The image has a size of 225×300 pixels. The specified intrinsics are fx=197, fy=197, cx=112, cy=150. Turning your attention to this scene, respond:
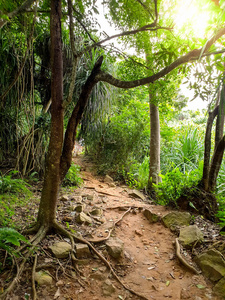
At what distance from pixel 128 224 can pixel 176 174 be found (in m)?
1.21

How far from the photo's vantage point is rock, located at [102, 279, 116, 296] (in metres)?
1.87

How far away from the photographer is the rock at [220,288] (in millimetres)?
1797

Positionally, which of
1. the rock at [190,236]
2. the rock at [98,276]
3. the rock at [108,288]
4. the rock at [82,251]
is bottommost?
the rock at [108,288]

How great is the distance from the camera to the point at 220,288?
5.99ft

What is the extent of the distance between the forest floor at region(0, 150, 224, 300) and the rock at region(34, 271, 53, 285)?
4 centimetres

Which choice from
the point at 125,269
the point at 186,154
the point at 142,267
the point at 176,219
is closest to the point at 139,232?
the point at 176,219

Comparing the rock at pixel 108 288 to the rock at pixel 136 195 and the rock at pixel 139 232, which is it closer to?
the rock at pixel 139 232

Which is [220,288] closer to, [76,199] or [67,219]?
[67,219]

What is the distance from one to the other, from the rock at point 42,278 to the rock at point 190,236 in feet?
5.57

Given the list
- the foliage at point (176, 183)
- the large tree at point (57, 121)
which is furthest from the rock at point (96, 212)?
the foliage at point (176, 183)

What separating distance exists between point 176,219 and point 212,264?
1033mm

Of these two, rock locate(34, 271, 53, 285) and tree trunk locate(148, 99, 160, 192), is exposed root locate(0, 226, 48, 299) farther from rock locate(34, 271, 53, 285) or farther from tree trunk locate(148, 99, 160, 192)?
tree trunk locate(148, 99, 160, 192)

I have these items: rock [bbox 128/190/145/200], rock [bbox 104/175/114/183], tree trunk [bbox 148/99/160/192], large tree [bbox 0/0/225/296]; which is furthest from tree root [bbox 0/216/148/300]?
rock [bbox 104/175/114/183]

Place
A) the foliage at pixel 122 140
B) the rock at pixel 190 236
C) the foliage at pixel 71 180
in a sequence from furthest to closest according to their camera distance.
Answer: the foliage at pixel 122 140 < the foliage at pixel 71 180 < the rock at pixel 190 236
